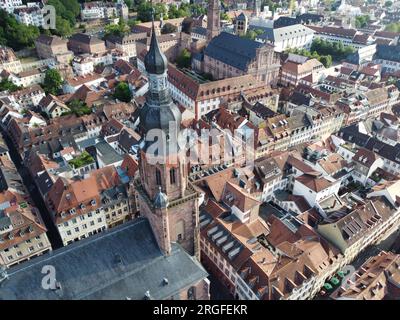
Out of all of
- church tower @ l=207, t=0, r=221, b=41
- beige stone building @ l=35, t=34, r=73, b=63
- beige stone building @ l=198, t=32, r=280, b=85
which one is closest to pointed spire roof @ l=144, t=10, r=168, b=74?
beige stone building @ l=198, t=32, r=280, b=85

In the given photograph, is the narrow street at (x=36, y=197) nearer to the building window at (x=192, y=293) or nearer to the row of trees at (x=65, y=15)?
the building window at (x=192, y=293)

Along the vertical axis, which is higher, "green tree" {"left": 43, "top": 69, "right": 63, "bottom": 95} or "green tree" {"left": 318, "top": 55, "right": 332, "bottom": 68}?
"green tree" {"left": 43, "top": 69, "right": 63, "bottom": 95}

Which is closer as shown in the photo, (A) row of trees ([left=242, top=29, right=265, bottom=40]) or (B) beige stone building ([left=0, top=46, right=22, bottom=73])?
(B) beige stone building ([left=0, top=46, right=22, bottom=73])

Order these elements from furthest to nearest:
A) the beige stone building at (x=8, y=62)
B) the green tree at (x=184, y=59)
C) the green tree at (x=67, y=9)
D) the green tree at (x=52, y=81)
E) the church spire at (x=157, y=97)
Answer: the green tree at (x=67, y=9)
the green tree at (x=184, y=59)
the beige stone building at (x=8, y=62)
the green tree at (x=52, y=81)
the church spire at (x=157, y=97)

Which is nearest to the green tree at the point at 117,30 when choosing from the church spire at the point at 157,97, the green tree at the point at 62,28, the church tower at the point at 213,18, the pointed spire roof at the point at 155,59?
the green tree at the point at 62,28

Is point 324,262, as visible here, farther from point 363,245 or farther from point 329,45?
point 329,45

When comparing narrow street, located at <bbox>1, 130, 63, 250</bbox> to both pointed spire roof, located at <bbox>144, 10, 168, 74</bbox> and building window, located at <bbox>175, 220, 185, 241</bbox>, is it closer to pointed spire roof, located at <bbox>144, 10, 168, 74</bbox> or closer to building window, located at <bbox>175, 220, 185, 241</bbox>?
building window, located at <bbox>175, 220, 185, 241</bbox>

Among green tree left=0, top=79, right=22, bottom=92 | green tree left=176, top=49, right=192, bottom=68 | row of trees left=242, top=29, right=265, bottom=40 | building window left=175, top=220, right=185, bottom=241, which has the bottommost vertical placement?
green tree left=176, top=49, right=192, bottom=68
